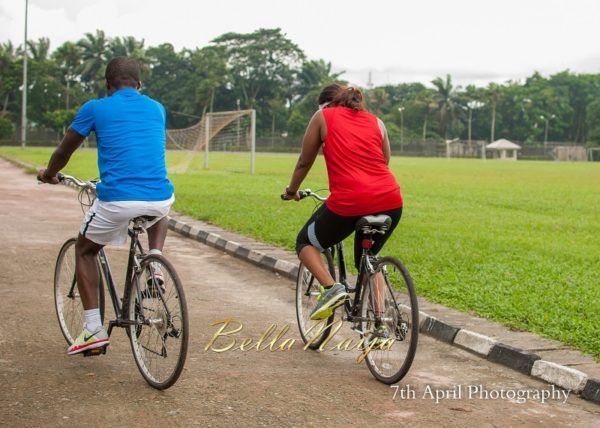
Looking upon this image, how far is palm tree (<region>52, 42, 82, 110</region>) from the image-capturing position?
85725mm

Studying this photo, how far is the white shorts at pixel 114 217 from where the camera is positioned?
5125 mm

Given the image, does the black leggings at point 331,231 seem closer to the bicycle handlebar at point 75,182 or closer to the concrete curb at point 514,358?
the concrete curb at point 514,358

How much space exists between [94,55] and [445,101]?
133 feet

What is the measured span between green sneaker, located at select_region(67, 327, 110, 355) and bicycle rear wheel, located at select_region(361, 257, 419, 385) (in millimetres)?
1495

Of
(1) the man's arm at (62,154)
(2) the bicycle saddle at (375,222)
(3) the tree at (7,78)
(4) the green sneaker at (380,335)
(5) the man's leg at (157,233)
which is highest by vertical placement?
(3) the tree at (7,78)

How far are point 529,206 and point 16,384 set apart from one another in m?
16.4

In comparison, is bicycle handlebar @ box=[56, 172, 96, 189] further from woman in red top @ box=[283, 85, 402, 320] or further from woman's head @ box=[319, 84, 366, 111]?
woman's head @ box=[319, 84, 366, 111]

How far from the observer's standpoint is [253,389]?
509 centimetres

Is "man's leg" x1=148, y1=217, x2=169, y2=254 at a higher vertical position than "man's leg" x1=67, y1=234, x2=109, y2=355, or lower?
higher

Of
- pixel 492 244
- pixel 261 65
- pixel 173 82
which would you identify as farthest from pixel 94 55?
pixel 492 244

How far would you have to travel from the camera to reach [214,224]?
546 inches

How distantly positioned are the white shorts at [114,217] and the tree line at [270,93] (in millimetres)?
74254

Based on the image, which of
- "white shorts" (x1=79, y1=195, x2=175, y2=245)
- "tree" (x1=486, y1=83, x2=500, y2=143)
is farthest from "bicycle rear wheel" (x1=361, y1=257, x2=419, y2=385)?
"tree" (x1=486, y1=83, x2=500, y2=143)

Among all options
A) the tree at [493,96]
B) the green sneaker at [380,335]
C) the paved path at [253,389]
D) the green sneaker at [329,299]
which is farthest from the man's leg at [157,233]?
the tree at [493,96]
